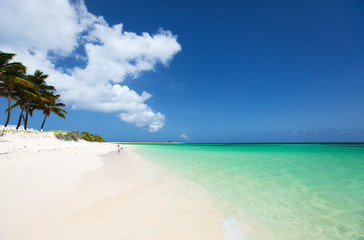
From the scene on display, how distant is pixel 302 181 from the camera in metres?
6.16

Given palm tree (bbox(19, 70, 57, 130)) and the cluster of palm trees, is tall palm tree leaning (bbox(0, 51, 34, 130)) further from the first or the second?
palm tree (bbox(19, 70, 57, 130))

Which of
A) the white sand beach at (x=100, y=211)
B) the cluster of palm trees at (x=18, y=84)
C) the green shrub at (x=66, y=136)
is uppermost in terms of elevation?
the cluster of palm trees at (x=18, y=84)

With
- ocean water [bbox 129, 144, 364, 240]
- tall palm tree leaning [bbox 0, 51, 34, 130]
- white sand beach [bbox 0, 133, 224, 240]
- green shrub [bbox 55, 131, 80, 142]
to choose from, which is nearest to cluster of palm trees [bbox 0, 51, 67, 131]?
tall palm tree leaning [bbox 0, 51, 34, 130]

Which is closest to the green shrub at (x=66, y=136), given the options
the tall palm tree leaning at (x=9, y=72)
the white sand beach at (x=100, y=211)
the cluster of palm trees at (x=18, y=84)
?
the cluster of palm trees at (x=18, y=84)

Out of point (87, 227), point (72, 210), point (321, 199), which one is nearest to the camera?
point (87, 227)

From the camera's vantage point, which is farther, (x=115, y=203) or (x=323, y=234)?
(x=115, y=203)

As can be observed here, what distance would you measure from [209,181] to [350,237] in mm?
3715

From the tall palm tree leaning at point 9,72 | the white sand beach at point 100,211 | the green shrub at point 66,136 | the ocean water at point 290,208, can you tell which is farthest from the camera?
the green shrub at point 66,136

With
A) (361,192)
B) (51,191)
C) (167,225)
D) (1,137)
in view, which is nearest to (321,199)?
(361,192)

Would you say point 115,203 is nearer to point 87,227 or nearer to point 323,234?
point 87,227

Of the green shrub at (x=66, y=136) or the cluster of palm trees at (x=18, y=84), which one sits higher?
the cluster of palm trees at (x=18, y=84)

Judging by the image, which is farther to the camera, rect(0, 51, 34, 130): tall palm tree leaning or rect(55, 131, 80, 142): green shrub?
rect(55, 131, 80, 142): green shrub

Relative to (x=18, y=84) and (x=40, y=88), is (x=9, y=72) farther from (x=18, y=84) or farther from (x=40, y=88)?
(x=40, y=88)

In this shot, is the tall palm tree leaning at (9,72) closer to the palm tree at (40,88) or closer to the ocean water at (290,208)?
the palm tree at (40,88)
